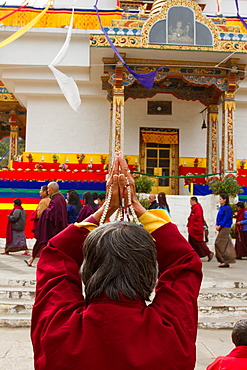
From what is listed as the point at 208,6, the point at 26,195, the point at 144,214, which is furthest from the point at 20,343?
the point at 208,6

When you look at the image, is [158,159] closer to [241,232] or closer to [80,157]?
[80,157]

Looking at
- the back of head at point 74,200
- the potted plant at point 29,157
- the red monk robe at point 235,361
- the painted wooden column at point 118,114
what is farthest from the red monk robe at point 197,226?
the potted plant at point 29,157

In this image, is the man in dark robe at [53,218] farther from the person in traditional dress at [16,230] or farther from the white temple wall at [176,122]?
the white temple wall at [176,122]

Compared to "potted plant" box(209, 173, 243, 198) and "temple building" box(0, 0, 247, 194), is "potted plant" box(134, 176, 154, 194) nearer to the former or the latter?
"temple building" box(0, 0, 247, 194)

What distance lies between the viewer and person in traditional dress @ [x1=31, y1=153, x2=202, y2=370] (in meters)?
1.24

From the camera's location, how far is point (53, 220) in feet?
22.9

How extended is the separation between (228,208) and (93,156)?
27.5 feet

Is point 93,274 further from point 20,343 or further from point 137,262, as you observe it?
point 20,343

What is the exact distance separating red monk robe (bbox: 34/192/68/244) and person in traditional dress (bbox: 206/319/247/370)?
16.3 ft

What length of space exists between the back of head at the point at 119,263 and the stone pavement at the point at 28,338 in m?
2.40

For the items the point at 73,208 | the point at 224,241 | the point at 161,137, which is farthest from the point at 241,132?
the point at 73,208

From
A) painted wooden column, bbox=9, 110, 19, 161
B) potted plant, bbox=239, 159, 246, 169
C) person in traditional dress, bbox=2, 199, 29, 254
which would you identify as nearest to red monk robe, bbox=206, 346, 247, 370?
person in traditional dress, bbox=2, 199, 29, 254

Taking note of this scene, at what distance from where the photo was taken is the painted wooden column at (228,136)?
1239 centimetres

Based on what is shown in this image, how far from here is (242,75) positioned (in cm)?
1286
